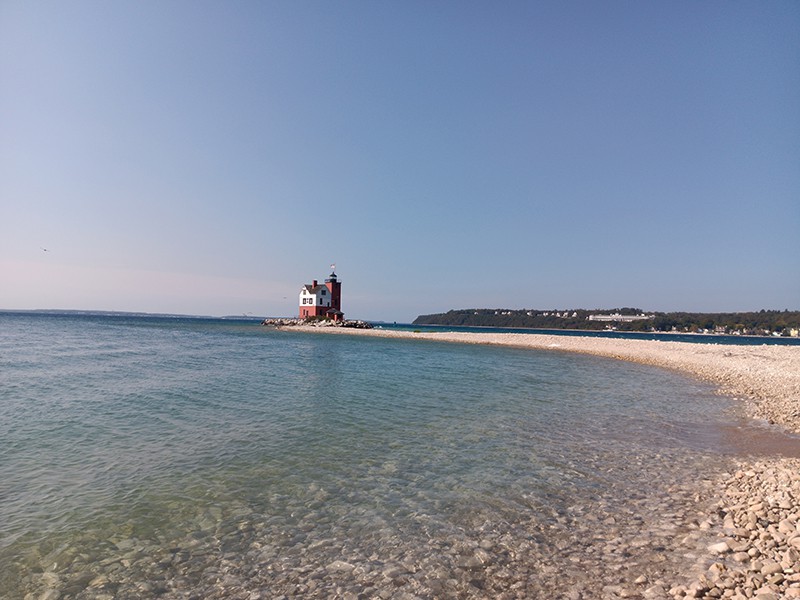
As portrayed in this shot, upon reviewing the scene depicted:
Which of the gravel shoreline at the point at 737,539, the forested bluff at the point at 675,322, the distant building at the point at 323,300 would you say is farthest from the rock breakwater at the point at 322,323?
the forested bluff at the point at 675,322

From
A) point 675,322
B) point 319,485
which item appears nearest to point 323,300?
point 319,485

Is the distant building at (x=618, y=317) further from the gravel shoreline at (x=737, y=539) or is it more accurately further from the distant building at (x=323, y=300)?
the gravel shoreline at (x=737, y=539)

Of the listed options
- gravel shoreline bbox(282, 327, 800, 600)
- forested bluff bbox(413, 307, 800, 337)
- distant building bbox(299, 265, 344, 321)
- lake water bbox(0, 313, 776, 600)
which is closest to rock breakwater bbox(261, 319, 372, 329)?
distant building bbox(299, 265, 344, 321)

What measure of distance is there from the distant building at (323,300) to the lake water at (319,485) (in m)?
81.2

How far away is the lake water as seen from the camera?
535cm

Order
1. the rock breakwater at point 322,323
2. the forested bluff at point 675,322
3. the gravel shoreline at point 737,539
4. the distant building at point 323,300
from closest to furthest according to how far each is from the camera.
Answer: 1. the gravel shoreline at point 737,539
2. the rock breakwater at point 322,323
3. the distant building at point 323,300
4. the forested bluff at point 675,322

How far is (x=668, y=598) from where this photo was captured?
185 inches

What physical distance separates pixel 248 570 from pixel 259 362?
2632cm

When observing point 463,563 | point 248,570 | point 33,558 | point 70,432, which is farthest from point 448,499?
point 70,432

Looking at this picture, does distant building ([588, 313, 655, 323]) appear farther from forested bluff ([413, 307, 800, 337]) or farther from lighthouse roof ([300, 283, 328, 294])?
lighthouse roof ([300, 283, 328, 294])

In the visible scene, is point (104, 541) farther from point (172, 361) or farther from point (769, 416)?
point (172, 361)

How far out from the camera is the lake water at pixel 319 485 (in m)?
5.35

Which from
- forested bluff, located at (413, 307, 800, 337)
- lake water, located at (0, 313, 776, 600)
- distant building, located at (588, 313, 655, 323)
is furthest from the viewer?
distant building, located at (588, 313, 655, 323)

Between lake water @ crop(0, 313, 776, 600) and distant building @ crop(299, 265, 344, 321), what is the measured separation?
8116 cm
